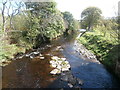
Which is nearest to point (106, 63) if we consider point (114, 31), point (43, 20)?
point (114, 31)

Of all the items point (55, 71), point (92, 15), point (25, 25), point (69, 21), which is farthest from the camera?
point (69, 21)

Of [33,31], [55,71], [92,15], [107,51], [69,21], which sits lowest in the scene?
[55,71]

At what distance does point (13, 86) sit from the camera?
987cm

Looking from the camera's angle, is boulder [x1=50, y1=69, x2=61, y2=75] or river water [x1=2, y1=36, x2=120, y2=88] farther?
boulder [x1=50, y1=69, x2=61, y2=75]

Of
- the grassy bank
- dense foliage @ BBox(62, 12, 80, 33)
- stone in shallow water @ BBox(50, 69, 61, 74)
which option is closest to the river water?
stone in shallow water @ BBox(50, 69, 61, 74)

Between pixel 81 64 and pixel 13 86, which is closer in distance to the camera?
pixel 13 86

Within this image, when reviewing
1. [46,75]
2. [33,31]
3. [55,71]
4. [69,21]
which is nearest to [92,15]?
[69,21]

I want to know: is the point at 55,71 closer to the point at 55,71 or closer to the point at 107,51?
the point at 55,71

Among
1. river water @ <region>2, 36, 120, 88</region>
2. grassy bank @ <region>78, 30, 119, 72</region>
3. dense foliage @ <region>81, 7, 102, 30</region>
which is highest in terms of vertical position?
dense foliage @ <region>81, 7, 102, 30</region>

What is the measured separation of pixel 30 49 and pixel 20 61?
5.77 metres

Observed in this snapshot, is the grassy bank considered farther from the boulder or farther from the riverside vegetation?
the boulder

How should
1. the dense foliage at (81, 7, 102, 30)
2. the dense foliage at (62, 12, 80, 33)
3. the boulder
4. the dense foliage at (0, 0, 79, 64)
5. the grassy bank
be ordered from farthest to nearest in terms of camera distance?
1. the dense foliage at (62, 12, 80, 33)
2. the dense foliage at (81, 7, 102, 30)
3. the dense foliage at (0, 0, 79, 64)
4. the grassy bank
5. the boulder

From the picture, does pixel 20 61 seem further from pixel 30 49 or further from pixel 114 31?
pixel 114 31

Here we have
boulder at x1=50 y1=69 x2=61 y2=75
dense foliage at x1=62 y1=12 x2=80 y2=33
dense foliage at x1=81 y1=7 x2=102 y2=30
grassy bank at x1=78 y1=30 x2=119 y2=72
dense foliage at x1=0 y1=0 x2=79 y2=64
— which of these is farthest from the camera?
dense foliage at x1=62 y1=12 x2=80 y2=33
